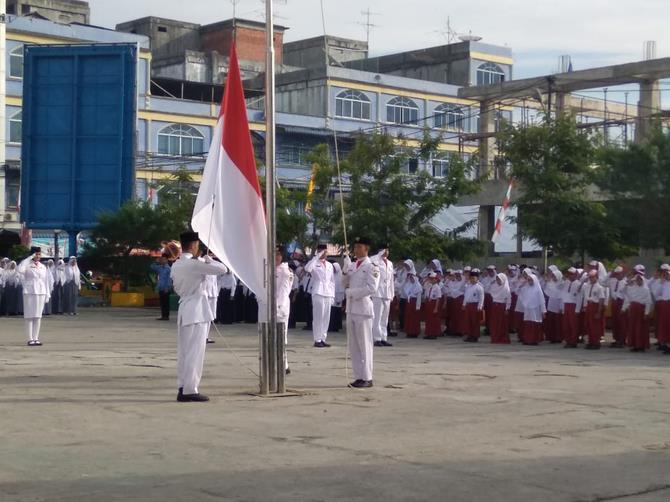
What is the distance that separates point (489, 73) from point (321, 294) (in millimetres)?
48652

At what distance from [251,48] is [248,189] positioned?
181ft

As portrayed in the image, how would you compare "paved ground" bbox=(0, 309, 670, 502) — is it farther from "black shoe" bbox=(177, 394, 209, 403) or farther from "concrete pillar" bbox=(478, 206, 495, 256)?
"concrete pillar" bbox=(478, 206, 495, 256)

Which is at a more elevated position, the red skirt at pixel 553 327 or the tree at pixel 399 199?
the tree at pixel 399 199

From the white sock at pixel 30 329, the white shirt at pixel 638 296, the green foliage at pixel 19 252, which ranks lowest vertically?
the white sock at pixel 30 329

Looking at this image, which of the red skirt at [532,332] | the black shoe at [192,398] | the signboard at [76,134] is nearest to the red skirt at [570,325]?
the red skirt at [532,332]

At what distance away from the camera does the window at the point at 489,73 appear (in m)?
67.4

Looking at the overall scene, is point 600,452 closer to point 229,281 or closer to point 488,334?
point 488,334

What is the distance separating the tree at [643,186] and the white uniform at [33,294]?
13.4 metres

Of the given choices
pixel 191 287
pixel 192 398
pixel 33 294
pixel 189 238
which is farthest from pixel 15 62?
pixel 192 398

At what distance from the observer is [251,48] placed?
219ft

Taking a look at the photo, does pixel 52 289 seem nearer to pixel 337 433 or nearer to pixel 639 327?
pixel 639 327

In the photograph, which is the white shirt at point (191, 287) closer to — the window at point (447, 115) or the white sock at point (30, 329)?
the white sock at point (30, 329)

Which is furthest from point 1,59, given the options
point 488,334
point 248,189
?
point 248,189

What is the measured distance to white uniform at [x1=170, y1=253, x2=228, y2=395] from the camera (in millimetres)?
12312
